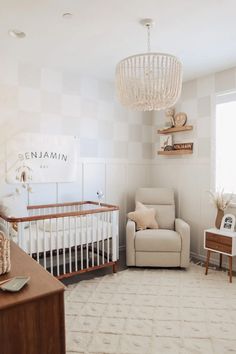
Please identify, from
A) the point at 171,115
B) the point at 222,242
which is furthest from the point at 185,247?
the point at 171,115

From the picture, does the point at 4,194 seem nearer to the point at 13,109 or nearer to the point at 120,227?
the point at 13,109

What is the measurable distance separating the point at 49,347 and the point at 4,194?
2260 millimetres

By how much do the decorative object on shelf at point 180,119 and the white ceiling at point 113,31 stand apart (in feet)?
2.46

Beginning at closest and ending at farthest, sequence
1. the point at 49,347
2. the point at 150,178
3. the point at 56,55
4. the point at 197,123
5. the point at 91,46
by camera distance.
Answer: the point at 49,347 < the point at 91,46 < the point at 56,55 < the point at 197,123 < the point at 150,178

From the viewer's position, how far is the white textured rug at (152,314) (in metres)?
1.96

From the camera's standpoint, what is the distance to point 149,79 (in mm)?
2045

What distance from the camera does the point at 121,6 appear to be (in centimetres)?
207

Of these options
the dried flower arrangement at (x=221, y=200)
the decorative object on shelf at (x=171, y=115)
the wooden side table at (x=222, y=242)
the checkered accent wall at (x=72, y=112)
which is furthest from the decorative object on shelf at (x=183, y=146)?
the wooden side table at (x=222, y=242)

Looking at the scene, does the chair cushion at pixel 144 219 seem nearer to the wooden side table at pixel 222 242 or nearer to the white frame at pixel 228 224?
the wooden side table at pixel 222 242

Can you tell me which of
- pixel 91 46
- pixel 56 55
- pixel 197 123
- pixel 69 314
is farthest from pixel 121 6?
pixel 69 314

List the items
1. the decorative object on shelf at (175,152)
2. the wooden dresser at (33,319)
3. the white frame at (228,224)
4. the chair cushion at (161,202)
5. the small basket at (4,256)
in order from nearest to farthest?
the wooden dresser at (33,319), the small basket at (4,256), the white frame at (228,224), the chair cushion at (161,202), the decorative object on shelf at (175,152)

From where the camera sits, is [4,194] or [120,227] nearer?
[4,194]

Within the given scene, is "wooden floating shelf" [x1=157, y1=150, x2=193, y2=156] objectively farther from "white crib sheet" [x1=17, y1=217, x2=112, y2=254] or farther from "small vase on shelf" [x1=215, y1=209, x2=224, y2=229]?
"white crib sheet" [x1=17, y1=217, x2=112, y2=254]

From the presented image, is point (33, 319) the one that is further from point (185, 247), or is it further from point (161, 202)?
point (161, 202)
